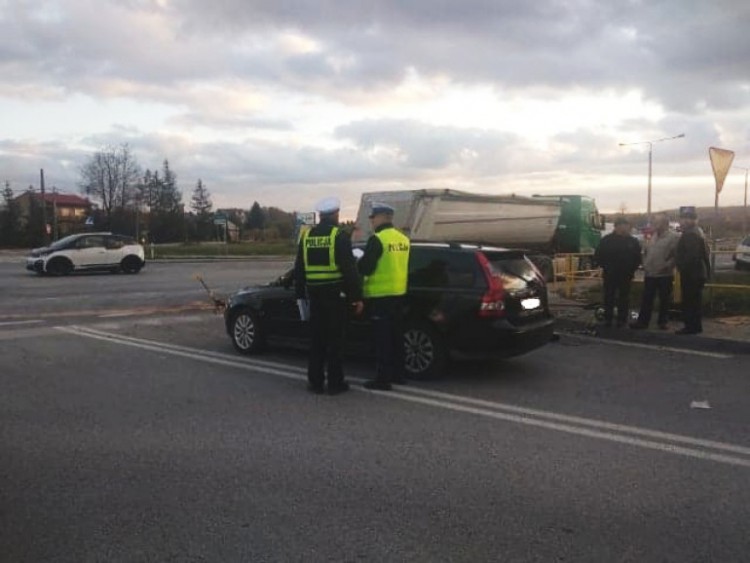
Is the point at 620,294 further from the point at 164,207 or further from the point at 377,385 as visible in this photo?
the point at 164,207

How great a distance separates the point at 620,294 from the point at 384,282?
5.09 m

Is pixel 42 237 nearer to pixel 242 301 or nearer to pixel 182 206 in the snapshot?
pixel 182 206

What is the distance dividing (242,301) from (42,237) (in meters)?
61.4

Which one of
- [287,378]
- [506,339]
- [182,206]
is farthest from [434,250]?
[182,206]

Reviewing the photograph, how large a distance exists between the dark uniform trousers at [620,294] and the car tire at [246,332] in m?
5.06

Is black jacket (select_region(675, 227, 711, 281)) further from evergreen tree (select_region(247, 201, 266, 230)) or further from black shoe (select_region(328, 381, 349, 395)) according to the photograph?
evergreen tree (select_region(247, 201, 266, 230))

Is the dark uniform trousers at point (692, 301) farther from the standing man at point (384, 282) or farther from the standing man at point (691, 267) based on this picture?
the standing man at point (384, 282)

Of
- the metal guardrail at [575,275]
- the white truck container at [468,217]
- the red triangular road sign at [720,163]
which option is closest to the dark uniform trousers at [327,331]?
A: the metal guardrail at [575,275]

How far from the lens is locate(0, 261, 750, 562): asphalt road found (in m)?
3.72

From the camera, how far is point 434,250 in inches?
311

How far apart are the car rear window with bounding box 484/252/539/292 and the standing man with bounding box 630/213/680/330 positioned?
3.05m

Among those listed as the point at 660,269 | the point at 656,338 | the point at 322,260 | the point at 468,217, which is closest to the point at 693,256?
the point at 660,269

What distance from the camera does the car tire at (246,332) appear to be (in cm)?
900

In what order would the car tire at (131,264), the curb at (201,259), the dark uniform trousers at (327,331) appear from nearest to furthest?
the dark uniform trousers at (327,331) → the car tire at (131,264) → the curb at (201,259)
